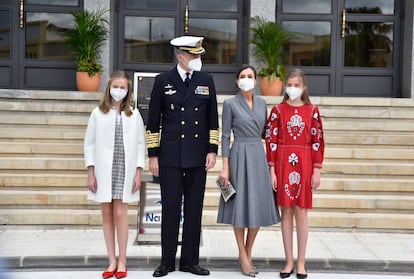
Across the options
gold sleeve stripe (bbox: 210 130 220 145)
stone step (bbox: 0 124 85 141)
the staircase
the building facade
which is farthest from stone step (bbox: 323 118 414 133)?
gold sleeve stripe (bbox: 210 130 220 145)

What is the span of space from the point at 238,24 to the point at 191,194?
6.75 m

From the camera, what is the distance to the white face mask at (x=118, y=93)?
17.4ft

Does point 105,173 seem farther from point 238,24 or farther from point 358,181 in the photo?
point 238,24

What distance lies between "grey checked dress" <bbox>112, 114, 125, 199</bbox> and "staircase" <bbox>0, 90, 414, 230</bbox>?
191 centimetres

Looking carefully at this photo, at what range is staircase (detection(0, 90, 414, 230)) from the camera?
283 inches

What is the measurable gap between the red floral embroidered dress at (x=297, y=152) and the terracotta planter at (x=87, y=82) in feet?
18.5

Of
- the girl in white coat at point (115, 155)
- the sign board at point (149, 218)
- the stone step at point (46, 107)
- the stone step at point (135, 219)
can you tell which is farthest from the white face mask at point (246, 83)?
the stone step at point (46, 107)

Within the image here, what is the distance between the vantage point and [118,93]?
5.30 meters

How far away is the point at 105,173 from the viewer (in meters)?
5.25

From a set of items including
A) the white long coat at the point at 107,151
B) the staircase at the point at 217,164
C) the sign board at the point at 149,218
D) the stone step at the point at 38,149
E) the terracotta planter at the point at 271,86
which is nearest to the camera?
the white long coat at the point at 107,151

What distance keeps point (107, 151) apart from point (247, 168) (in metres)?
1.25

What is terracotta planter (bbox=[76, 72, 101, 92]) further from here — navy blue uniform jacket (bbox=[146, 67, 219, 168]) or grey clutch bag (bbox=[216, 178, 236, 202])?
grey clutch bag (bbox=[216, 178, 236, 202])

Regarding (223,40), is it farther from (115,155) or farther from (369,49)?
(115,155)

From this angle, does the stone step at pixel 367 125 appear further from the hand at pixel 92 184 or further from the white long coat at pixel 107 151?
the hand at pixel 92 184
